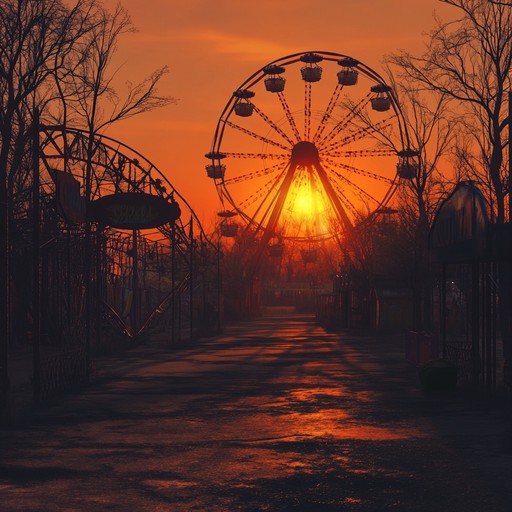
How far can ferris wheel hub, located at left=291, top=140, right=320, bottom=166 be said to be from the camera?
222ft

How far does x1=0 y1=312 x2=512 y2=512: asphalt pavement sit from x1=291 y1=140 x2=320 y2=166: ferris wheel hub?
131ft

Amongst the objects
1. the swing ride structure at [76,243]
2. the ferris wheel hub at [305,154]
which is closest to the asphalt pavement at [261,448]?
the swing ride structure at [76,243]

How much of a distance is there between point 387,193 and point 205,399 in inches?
1578

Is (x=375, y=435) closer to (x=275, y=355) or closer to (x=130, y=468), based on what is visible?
(x=130, y=468)

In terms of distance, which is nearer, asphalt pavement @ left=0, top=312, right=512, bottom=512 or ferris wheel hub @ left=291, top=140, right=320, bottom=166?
asphalt pavement @ left=0, top=312, right=512, bottom=512

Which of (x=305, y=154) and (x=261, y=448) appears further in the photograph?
(x=305, y=154)

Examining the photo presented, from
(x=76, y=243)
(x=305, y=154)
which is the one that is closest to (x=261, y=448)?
(x=76, y=243)

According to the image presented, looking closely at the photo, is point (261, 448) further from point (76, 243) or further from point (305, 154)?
point (305, 154)

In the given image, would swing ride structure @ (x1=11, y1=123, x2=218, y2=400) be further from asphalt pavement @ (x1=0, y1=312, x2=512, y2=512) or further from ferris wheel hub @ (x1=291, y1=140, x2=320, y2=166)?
ferris wheel hub @ (x1=291, y1=140, x2=320, y2=166)

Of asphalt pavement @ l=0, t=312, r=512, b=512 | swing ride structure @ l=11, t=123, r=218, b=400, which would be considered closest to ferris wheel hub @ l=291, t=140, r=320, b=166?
swing ride structure @ l=11, t=123, r=218, b=400

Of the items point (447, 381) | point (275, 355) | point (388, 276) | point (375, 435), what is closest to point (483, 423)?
point (375, 435)

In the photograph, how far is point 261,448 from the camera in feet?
51.3

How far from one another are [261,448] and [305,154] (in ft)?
174

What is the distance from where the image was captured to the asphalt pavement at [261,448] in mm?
11867
